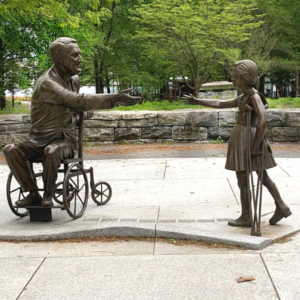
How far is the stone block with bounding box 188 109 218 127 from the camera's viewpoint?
13430 millimetres

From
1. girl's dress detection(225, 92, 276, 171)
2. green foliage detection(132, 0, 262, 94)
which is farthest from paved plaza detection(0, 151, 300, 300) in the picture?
green foliage detection(132, 0, 262, 94)

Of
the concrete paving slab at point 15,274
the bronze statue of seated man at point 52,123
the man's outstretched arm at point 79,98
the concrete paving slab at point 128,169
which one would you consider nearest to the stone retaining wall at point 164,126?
the concrete paving slab at point 128,169

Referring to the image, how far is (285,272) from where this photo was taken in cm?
391

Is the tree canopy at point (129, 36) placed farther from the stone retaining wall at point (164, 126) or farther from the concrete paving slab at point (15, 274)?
the concrete paving slab at point (15, 274)

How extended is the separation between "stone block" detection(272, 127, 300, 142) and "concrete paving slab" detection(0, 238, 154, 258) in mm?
9217

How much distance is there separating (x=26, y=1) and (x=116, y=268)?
9140 mm

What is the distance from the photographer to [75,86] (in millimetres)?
6062

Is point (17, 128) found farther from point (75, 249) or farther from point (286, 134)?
point (75, 249)

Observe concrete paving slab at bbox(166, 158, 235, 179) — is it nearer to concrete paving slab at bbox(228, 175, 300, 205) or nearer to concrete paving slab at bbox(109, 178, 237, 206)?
concrete paving slab at bbox(109, 178, 237, 206)

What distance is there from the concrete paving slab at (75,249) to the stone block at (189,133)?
29.2 feet

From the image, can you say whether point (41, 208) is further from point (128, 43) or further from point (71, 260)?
point (128, 43)

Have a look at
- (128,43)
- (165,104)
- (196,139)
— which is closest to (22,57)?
(165,104)

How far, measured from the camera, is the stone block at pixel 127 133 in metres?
13.9

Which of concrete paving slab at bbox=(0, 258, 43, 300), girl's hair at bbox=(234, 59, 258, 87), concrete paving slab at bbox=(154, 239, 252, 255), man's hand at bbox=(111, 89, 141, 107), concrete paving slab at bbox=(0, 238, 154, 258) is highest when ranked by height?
girl's hair at bbox=(234, 59, 258, 87)
